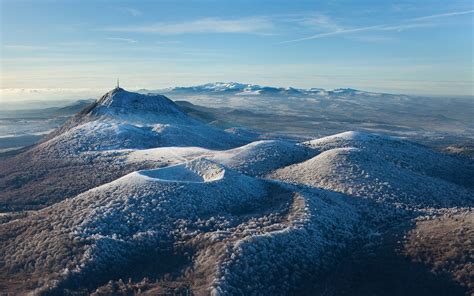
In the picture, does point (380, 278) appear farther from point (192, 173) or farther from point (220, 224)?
point (192, 173)

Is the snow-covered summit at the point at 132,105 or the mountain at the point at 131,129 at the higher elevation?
the snow-covered summit at the point at 132,105

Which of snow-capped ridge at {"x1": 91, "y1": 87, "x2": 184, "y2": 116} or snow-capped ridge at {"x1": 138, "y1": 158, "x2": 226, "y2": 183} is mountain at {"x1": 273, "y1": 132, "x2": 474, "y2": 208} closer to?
snow-capped ridge at {"x1": 138, "y1": 158, "x2": 226, "y2": 183}

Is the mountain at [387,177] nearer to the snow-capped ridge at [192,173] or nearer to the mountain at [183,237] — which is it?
the mountain at [183,237]

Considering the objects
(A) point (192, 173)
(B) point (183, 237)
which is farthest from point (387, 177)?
(B) point (183, 237)

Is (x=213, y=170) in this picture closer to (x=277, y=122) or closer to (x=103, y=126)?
(x=103, y=126)

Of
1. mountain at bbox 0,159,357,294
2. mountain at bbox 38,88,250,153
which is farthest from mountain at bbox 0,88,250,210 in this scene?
mountain at bbox 0,159,357,294

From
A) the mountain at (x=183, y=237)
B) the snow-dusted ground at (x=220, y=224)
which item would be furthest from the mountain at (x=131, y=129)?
the mountain at (x=183, y=237)

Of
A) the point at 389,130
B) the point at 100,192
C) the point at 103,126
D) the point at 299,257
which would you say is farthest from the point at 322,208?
the point at 389,130

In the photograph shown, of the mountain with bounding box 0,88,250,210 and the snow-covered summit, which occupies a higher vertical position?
the snow-covered summit

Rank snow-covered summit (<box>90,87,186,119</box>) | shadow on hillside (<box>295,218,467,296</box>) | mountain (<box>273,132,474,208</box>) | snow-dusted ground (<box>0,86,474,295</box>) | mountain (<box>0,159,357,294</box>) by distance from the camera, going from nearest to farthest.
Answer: shadow on hillside (<box>295,218,467,296</box>)
mountain (<box>0,159,357,294</box>)
snow-dusted ground (<box>0,86,474,295</box>)
mountain (<box>273,132,474,208</box>)
snow-covered summit (<box>90,87,186,119</box>)
